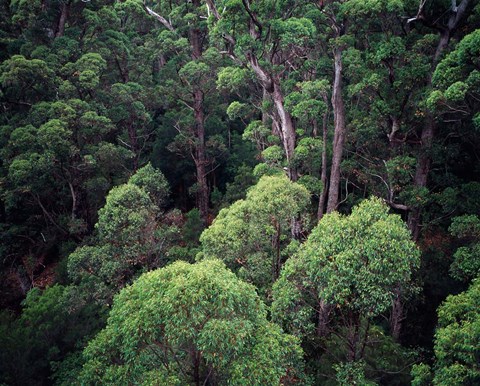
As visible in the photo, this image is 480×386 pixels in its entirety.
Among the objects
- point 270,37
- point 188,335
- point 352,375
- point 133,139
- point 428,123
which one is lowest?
point 352,375

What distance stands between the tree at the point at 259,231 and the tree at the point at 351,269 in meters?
1.46

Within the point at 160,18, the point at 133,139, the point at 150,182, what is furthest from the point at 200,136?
the point at 160,18

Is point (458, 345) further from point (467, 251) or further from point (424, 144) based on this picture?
point (424, 144)

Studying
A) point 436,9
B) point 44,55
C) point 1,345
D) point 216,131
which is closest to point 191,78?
point 216,131

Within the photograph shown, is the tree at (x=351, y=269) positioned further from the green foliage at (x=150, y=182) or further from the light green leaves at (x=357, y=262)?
the green foliage at (x=150, y=182)

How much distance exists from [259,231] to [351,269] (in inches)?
138

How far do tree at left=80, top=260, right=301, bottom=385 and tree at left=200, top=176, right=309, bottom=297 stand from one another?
2.98 metres

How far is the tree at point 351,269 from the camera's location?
341 inches

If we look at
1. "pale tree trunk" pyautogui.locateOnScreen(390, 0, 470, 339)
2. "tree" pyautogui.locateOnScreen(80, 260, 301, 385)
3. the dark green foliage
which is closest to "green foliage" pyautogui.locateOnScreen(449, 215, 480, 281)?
the dark green foliage

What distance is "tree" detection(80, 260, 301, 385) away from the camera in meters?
7.55

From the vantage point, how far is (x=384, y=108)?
13.1 metres

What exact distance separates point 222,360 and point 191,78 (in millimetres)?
15166

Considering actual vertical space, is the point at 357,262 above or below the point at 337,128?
below

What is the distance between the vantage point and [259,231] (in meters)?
11.7
